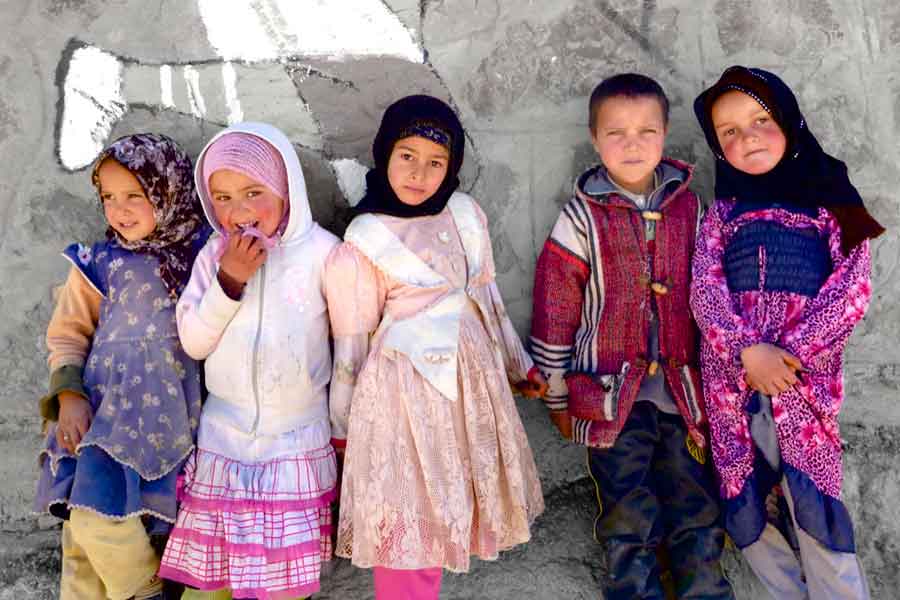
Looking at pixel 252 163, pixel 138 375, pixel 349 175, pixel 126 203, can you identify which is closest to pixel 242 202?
pixel 252 163

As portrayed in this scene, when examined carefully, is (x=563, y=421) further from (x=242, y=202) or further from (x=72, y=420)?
(x=72, y=420)

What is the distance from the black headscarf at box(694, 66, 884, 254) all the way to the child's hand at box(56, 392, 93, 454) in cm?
214

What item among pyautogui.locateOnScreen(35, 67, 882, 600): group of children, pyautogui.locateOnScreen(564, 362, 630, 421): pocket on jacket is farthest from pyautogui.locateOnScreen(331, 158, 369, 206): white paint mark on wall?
pyautogui.locateOnScreen(564, 362, 630, 421): pocket on jacket

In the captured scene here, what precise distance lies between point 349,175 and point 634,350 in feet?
3.77

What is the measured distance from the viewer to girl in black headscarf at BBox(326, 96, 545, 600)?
99.2 inches

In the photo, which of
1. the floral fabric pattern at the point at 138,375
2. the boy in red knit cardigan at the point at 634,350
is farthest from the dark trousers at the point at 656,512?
the floral fabric pattern at the point at 138,375

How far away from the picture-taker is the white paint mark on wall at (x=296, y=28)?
2.98m

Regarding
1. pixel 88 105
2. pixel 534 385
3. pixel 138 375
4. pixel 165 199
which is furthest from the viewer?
pixel 88 105

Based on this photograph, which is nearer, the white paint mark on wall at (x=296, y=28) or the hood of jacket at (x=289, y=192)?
the hood of jacket at (x=289, y=192)

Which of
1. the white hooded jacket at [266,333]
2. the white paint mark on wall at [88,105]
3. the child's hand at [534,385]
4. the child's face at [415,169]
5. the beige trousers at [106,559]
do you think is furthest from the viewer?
the white paint mark on wall at [88,105]

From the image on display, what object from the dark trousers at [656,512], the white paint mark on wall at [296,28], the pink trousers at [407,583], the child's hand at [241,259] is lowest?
the pink trousers at [407,583]

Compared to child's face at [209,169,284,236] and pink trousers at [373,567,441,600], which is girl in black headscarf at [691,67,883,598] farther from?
child's face at [209,169,284,236]

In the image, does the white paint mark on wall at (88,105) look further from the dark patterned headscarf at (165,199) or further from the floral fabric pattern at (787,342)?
the floral fabric pattern at (787,342)

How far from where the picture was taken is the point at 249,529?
249cm
